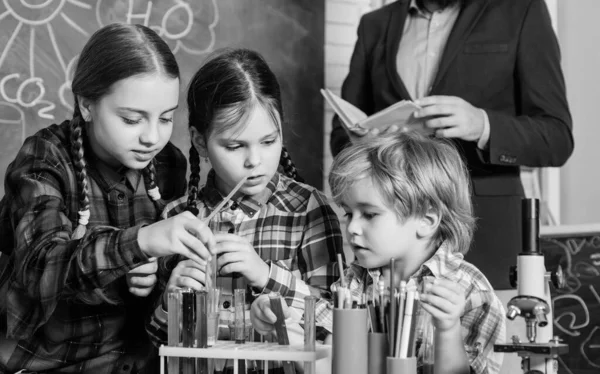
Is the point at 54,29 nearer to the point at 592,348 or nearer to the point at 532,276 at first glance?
the point at 532,276

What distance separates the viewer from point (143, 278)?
1.84 meters

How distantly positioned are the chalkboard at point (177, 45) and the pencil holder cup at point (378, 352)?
1643 mm

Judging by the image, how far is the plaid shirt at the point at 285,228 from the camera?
196 cm

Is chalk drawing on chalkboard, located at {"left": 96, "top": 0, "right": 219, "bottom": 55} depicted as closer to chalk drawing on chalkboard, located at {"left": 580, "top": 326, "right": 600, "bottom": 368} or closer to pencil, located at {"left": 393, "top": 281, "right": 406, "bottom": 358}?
chalk drawing on chalkboard, located at {"left": 580, "top": 326, "right": 600, "bottom": 368}

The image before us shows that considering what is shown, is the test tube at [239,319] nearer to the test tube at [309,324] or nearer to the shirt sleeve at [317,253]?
the test tube at [309,324]

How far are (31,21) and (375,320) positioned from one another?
5.88ft

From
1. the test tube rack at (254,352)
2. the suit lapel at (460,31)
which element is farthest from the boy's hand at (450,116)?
the test tube rack at (254,352)

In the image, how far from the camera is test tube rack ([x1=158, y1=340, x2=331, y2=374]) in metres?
1.36

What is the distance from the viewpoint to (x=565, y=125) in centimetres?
258

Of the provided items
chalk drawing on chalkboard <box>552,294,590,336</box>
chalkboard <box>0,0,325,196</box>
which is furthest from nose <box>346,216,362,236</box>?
chalk drawing on chalkboard <box>552,294,590,336</box>

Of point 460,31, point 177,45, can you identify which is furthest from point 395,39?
point 177,45

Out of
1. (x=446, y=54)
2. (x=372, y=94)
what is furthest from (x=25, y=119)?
(x=446, y=54)

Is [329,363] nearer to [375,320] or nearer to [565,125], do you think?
[375,320]

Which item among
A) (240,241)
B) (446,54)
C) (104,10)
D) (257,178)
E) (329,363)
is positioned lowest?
(329,363)
